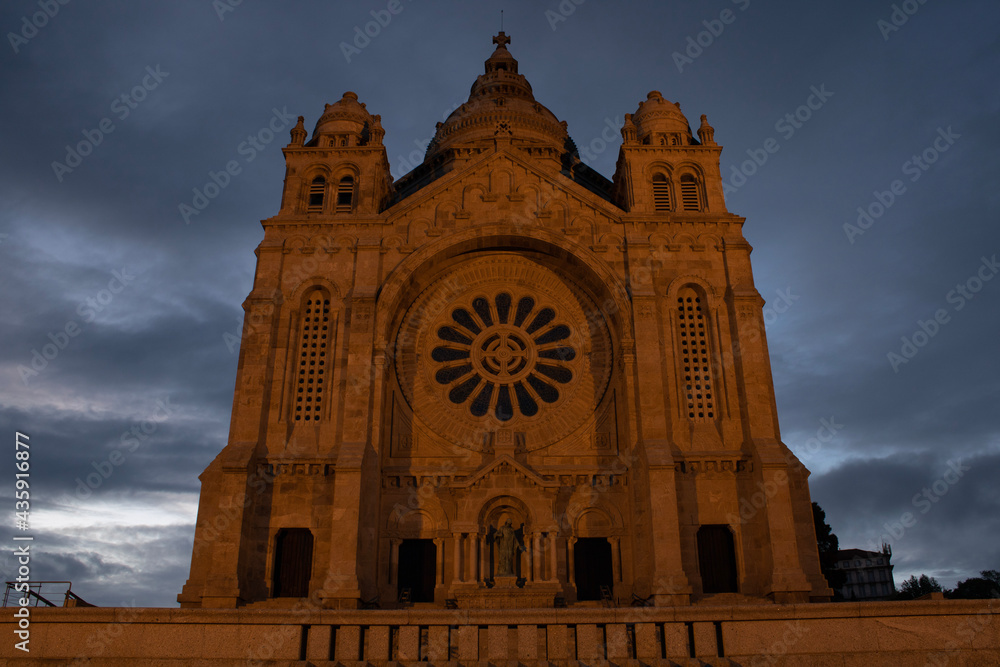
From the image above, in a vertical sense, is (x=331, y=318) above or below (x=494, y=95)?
below

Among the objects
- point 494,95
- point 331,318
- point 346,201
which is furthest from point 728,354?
point 494,95

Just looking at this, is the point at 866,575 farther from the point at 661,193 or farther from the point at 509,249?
the point at 509,249

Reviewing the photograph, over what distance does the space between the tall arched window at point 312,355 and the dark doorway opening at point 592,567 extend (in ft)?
32.8

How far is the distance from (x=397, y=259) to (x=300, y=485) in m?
8.85

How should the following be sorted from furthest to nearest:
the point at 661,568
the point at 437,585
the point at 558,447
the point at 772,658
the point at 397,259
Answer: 1. the point at 397,259
2. the point at 558,447
3. the point at 437,585
4. the point at 661,568
5. the point at 772,658

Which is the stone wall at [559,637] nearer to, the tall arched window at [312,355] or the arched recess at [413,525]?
the arched recess at [413,525]

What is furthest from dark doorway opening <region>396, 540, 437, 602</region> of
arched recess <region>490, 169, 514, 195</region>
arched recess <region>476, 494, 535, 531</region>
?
arched recess <region>490, 169, 514, 195</region>

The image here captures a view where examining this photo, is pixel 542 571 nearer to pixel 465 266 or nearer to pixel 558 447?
pixel 558 447

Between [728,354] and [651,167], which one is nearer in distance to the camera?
[728,354]

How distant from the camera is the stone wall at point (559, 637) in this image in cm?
1306

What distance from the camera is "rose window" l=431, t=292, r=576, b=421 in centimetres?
2734

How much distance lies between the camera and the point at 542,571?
77.5ft

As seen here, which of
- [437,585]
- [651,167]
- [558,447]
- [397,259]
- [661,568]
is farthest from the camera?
[651,167]

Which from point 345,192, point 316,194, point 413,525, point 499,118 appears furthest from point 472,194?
point 499,118
